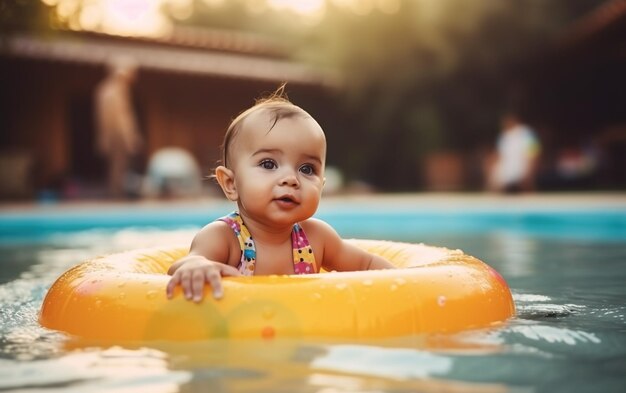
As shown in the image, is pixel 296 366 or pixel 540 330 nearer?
pixel 296 366

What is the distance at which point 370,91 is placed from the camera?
1686 cm

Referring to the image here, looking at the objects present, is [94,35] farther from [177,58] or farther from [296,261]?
[296,261]

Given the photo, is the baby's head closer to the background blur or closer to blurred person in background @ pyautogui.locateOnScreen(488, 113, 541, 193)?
blurred person in background @ pyautogui.locateOnScreen(488, 113, 541, 193)

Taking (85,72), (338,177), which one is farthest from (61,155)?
(338,177)

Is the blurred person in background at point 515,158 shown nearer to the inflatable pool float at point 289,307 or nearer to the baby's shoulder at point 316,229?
the baby's shoulder at point 316,229

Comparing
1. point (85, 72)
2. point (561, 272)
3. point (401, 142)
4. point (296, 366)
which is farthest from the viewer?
point (401, 142)

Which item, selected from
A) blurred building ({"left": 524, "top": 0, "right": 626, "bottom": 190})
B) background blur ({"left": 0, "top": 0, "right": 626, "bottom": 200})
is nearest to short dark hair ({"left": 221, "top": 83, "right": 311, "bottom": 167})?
background blur ({"left": 0, "top": 0, "right": 626, "bottom": 200})

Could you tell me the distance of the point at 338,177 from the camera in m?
17.2

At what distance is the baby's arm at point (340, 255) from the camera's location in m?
3.23

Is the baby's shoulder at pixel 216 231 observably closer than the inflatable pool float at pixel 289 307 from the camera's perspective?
No

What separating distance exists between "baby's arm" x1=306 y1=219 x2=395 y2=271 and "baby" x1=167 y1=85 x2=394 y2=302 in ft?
0.54

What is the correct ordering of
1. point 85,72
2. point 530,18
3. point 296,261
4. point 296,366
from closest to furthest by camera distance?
point 296,366 < point 296,261 < point 85,72 < point 530,18

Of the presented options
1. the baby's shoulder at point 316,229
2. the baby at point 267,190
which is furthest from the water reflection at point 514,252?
the baby at point 267,190

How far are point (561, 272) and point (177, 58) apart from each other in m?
11.8
